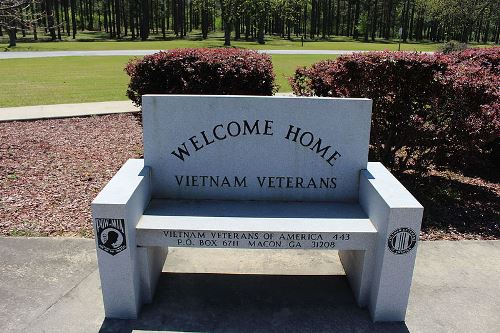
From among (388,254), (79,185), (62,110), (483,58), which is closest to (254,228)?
(388,254)

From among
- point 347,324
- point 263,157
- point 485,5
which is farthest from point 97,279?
point 485,5

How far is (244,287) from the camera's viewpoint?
4.03 m

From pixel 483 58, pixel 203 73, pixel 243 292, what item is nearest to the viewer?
pixel 243 292

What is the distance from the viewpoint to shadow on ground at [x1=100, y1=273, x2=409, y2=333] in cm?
348

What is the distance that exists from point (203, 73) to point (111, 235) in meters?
5.62

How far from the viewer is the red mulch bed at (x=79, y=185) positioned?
529cm

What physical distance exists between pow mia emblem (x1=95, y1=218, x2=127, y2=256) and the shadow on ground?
1.99 feet

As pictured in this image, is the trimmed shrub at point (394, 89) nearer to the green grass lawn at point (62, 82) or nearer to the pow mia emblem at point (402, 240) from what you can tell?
the green grass lawn at point (62, 82)

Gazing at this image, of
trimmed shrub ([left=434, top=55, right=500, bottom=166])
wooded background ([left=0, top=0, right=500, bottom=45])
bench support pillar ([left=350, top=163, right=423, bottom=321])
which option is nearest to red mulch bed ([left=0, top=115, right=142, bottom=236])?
bench support pillar ([left=350, top=163, right=423, bottom=321])

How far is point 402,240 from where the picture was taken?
11.0 ft

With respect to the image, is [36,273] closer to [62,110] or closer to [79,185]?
[79,185]

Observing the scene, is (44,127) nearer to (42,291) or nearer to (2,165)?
(2,165)

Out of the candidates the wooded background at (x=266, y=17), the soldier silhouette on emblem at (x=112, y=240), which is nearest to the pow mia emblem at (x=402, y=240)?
the soldier silhouette on emblem at (x=112, y=240)

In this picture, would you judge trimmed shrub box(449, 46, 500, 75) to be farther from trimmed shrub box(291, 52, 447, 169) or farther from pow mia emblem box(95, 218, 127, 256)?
pow mia emblem box(95, 218, 127, 256)
